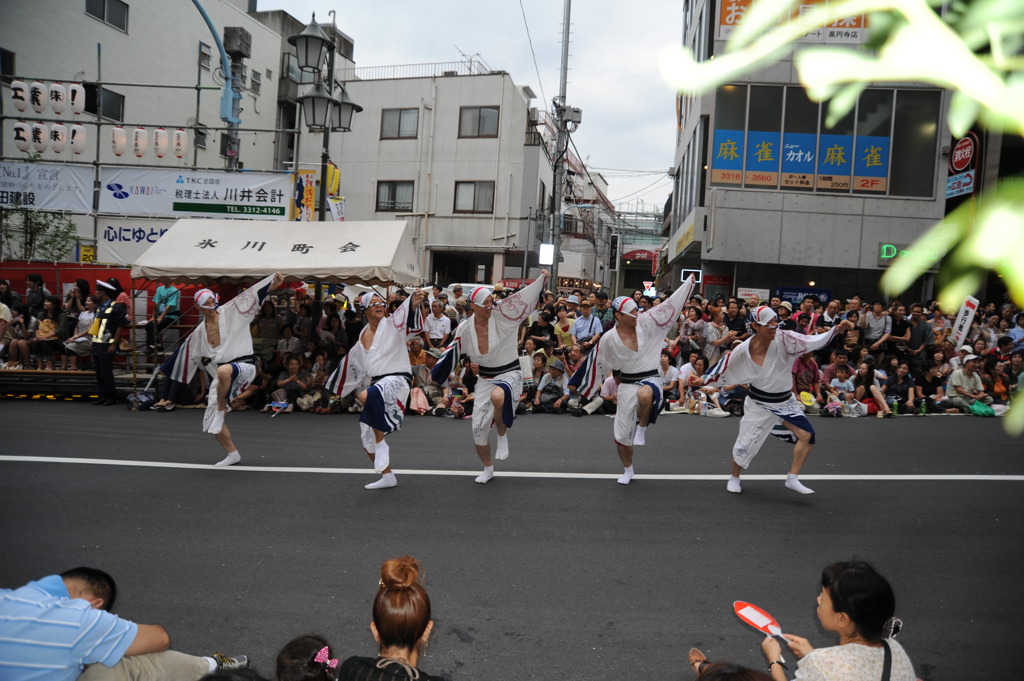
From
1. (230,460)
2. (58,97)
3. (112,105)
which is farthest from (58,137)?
(230,460)

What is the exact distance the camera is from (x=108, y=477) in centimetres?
692

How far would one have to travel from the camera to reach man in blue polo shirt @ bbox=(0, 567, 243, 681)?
2328mm

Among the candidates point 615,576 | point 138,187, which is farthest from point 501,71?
point 615,576

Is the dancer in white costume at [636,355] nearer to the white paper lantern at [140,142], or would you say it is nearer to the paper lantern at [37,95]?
the white paper lantern at [140,142]

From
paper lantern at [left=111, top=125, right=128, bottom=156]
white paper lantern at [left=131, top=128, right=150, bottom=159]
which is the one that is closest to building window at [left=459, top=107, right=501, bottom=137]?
white paper lantern at [left=131, top=128, right=150, bottom=159]

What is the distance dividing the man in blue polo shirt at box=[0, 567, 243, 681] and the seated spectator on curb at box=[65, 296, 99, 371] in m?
10.8

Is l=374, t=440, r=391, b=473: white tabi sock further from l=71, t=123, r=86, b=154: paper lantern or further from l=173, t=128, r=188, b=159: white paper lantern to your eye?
l=71, t=123, r=86, b=154: paper lantern

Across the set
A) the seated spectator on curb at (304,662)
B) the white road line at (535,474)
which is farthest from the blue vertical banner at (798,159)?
the seated spectator on curb at (304,662)

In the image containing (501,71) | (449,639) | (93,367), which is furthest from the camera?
(501,71)

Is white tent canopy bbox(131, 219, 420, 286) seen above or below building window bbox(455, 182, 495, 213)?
below

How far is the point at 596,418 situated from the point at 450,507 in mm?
4972

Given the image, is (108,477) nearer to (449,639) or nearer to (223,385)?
(223,385)

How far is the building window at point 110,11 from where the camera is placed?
63.9 feet

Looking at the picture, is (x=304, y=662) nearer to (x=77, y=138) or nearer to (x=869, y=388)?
(x=869, y=388)
